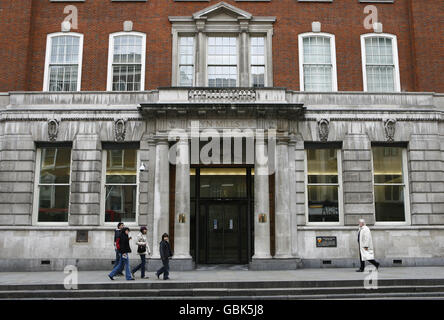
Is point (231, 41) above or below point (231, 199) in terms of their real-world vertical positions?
above

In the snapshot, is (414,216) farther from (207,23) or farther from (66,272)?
(66,272)

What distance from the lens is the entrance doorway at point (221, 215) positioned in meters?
18.5

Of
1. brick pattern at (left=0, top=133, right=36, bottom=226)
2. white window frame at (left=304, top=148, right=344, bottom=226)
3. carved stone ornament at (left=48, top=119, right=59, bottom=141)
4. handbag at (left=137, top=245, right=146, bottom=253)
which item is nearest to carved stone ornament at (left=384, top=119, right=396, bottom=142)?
white window frame at (left=304, top=148, right=344, bottom=226)

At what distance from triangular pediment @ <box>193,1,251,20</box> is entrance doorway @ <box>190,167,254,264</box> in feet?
24.2

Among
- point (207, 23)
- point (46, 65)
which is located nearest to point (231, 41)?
point (207, 23)

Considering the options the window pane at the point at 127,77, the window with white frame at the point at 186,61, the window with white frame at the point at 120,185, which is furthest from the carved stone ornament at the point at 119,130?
the window with white frame at the point at 186,61

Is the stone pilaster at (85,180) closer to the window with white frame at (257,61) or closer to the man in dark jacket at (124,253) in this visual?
the man in dark jacket at (124,253)

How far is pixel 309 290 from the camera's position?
1207cm

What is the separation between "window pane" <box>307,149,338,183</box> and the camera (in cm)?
1831

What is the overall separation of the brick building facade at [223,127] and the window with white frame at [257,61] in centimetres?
5

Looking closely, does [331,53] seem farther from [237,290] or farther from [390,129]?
[237,290]

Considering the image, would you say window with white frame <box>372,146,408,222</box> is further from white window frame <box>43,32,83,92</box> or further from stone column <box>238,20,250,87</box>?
white window frame <box>43,32,83,92</box>

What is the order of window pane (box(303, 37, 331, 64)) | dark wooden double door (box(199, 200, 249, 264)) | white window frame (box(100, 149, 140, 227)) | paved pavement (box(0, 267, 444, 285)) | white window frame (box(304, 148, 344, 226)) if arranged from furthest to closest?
window pane (box(303, 37, 331, 64))
dark wooden double door (box(199, 200, 249, 264))
white window frame (box(304, 148, 344, 226))
white window frame (box(100, 149, 140, 227))
paved pavement (box(0, 267, 444, 285))
